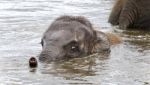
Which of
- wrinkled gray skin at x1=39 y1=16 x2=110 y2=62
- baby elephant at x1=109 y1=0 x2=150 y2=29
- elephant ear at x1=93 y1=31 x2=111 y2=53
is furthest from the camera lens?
baby elephant at x1=109 y1=0 x2=150 y2=29

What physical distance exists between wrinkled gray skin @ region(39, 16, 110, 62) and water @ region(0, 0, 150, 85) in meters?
0.18

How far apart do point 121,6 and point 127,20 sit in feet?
2.12

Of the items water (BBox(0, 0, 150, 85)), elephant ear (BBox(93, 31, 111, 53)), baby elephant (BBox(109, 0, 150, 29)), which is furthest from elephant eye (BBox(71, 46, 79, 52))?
baby elephant (BBox(109, 0, 150, 29))

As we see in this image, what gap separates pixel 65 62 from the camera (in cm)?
1075

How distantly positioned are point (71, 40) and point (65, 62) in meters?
0.54

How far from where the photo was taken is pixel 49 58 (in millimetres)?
10391

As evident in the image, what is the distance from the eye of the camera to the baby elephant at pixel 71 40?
420 inches

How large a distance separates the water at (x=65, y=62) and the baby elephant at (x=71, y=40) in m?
0.18

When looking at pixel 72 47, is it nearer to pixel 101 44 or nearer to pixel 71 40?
pixel 71 40

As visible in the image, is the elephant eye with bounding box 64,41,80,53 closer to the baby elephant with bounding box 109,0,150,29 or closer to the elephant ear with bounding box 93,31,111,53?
the elephant ear with bounding box 93,31,111,53

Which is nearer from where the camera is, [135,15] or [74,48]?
[74,48]

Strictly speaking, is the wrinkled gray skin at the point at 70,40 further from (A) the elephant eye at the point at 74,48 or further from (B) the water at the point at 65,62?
(B) the water at the point at 65,62

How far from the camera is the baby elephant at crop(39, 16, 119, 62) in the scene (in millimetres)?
10680

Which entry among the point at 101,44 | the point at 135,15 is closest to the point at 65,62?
the point at 101,44
